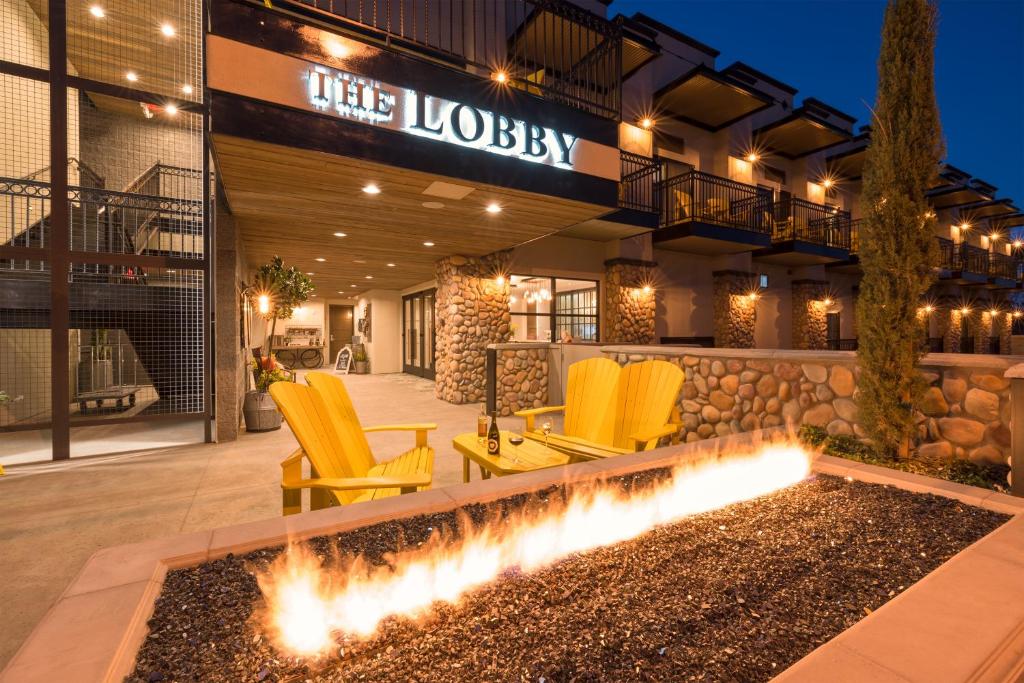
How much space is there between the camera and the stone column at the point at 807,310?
12.7m

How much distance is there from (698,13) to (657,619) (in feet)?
241

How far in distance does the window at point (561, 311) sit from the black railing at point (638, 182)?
1.91m

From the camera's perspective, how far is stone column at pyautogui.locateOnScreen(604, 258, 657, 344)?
30.5 feet

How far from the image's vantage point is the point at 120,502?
3.24 m

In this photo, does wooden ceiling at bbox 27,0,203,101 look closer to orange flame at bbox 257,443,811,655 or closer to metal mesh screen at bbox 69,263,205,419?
metal mesh screen at bbox 69,263,205,419

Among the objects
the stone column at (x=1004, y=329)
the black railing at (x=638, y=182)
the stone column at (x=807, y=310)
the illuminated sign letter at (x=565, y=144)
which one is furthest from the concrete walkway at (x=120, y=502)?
the stone column at (x=1004, y=329)

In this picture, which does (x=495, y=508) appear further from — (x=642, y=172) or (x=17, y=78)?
(x=642, y=172)

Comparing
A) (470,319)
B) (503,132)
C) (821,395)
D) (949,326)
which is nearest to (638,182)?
(470,319)

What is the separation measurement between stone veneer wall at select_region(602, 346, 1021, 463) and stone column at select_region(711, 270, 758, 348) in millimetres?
6925

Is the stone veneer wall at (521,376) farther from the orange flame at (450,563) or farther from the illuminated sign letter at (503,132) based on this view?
the orange flame at (450,563)

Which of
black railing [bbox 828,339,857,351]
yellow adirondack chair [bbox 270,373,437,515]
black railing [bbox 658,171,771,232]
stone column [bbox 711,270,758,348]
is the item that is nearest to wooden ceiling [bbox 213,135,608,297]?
yellow adirondack chair [bbox 270,373,437,515]

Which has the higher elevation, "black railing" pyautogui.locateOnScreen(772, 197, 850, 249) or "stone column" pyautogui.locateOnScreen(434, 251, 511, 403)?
"black railing" pyautogui.locateOnScreen(772, 197, 850, 249)

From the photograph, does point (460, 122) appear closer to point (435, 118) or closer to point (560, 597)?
point (435, 118)

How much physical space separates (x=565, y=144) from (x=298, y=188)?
297 centimetres
